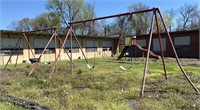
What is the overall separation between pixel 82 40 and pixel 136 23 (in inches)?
748

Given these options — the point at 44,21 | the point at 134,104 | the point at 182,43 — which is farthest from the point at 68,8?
the point at 134,104

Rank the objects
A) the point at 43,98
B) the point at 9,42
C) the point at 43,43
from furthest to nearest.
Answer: the point at 43,43, the point at 9,42, the point at 43,98

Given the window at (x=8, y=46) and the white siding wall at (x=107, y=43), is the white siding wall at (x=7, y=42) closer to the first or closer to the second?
the window at (x=8, y=46)

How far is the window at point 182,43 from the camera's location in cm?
2727

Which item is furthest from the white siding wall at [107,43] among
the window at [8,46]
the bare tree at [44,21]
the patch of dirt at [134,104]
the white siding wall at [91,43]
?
the patch of dirt at [134,104]

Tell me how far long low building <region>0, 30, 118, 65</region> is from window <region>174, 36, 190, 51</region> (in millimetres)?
10327

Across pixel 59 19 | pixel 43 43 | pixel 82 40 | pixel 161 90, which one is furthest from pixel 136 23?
pixel 161 90

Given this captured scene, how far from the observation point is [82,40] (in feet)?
97.9

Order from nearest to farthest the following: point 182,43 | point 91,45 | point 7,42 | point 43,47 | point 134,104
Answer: point 134,104, point 7,42, point 43,47, point 182,43, point 91,45

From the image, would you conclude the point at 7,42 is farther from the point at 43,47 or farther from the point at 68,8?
the point at 68,8

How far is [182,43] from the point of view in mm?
27688

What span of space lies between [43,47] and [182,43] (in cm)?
1671

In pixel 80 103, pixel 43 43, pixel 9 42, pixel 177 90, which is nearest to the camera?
pixel 80 103

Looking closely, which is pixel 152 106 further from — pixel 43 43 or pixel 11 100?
pixel 43 43
